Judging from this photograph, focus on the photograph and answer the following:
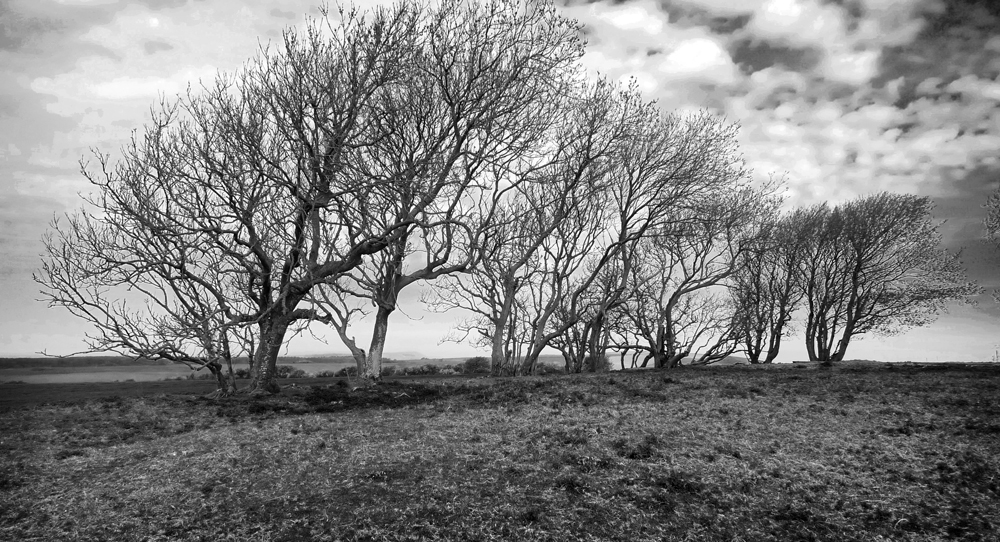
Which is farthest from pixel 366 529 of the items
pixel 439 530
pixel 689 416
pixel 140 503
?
pixel 689 416

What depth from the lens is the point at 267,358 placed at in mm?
15602

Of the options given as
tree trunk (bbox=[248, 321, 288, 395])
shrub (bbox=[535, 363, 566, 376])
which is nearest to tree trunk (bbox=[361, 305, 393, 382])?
tree trunk (bbox=[248, 321, 288, 395])

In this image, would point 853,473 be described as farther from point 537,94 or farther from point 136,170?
point 136,170

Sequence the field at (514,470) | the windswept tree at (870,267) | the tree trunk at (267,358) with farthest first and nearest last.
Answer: the windswept tree at (870,267)
the tree trunk at (267,358)
the field at (514,470)

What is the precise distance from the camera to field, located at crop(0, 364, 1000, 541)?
→ 6160mm

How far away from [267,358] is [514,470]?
34.2 ft

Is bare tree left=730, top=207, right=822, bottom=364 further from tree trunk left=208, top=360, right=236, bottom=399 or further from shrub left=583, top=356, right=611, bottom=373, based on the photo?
tree trunk left=208, top=360, right=236, bottom=399

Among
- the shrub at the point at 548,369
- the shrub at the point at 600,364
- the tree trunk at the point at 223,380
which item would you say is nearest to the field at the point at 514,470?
the tree trunk at the point at 223,380

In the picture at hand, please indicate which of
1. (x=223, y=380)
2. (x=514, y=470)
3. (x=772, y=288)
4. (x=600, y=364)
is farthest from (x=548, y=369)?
(x=514, y=470)

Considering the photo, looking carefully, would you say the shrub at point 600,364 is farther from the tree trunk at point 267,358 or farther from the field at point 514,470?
the tree trunk at point 267,358

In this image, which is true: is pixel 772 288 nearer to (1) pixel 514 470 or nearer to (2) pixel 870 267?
(2) pixel 870 267

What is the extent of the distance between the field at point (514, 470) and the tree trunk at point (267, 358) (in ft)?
8.60

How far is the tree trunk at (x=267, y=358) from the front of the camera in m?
15.3

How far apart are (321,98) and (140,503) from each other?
10.4 metres
